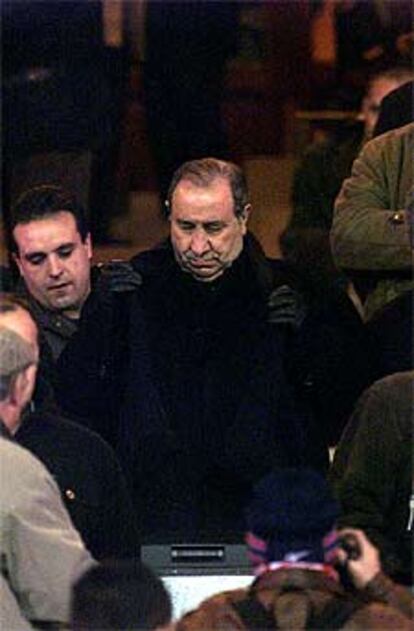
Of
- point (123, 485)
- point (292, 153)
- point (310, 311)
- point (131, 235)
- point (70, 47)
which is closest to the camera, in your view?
point (123, 485)

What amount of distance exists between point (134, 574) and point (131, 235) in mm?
5120

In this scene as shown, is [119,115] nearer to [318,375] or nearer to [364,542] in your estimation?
[318,375]

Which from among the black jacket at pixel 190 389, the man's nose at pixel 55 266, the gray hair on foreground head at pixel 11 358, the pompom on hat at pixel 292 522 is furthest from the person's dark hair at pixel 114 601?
the man's nose at pixel 55 266

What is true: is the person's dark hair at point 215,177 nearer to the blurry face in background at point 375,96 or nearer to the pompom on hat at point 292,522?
the blurry face in background at point 375,96

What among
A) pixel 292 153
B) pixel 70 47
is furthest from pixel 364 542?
pixel 292 153

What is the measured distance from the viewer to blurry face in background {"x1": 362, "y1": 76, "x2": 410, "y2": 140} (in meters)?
10.2

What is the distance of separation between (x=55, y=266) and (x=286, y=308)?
0.80m

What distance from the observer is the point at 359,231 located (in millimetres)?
8859

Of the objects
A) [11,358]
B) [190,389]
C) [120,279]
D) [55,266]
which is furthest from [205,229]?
[11,358]

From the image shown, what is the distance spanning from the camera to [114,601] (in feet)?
21.8

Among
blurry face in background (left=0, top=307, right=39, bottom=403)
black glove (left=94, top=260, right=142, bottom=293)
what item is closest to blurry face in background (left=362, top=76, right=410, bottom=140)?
black glove (left=94, top=260, right=142, bottom=293)

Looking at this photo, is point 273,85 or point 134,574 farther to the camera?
point 273,85

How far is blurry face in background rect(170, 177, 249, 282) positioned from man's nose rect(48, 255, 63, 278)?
0.45m

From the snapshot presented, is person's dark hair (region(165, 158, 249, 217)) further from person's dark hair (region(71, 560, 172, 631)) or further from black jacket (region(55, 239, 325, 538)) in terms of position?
person's dark hair (region(71, 560, 172, 631))
